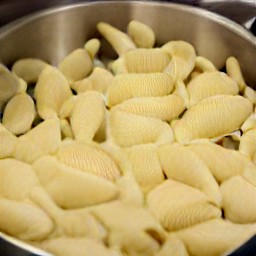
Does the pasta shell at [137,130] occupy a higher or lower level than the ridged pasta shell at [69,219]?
higher

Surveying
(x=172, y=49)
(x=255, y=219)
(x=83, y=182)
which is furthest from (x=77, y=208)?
(x=172, y=49)

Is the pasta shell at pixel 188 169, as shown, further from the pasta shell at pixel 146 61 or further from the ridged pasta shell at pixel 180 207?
the pasta shell at pixel 146 61

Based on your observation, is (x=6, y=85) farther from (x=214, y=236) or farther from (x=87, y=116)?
(x=214, y=236)

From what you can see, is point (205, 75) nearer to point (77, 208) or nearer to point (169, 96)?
point (169, 96)

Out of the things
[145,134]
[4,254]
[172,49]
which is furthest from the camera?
[172,49]

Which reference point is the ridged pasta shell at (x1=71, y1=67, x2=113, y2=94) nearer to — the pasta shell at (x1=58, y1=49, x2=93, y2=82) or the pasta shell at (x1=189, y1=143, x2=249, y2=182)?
the pasta shell at (x1=58, y1=49, x2=93, y2=82)

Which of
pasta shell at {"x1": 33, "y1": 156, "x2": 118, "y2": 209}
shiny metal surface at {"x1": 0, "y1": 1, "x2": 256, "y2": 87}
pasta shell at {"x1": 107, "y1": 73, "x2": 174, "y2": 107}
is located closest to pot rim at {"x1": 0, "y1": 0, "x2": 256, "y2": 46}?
shiny metal surface at {"x1": 0, "y1": 1, "x2": 256, "y2": 87}

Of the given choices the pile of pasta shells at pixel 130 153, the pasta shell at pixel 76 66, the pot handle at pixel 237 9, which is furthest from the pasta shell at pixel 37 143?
the pot handle at pixel 237 9
